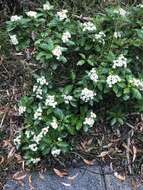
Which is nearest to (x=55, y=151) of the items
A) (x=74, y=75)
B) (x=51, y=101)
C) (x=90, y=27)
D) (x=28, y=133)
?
(x=28, y=133)

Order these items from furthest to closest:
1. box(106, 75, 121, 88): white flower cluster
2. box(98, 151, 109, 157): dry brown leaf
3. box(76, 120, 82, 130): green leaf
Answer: box(98, 151, 109, 157): dry brown leaf, box(76, 120, 82, 130): green leaf, box(106, 75, 121, 88): white flower cluster

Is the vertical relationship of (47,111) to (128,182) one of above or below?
above

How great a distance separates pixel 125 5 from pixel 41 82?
1.32 meters

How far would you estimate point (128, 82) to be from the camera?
12.1 feet

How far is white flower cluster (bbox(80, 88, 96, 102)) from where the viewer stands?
145 inches

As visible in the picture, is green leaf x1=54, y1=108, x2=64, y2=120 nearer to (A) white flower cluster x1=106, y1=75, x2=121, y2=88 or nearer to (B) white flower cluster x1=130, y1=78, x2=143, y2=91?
(A) white flower cluster x1=106, y1=75, x2=121, y2=88

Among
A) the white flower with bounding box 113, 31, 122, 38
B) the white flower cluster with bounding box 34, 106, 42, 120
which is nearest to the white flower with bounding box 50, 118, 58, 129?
the white flower cluster with bounding box 34, 106, 42, 120

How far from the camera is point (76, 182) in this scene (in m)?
3.71

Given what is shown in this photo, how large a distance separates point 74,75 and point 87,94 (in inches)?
9.1

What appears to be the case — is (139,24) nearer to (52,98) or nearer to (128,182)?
(52,98)

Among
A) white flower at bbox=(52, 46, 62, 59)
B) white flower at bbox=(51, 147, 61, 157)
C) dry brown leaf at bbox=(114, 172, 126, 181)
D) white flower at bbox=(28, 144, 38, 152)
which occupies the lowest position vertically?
dry brown leaf at bbox=(114, 172, 126, 181)

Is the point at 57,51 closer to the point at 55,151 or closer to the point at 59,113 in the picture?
the point at 59,113

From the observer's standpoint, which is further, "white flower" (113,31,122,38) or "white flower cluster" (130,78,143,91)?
"white flower" (113,31,122,38)

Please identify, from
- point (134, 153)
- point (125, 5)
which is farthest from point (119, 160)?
point (125, 5)
